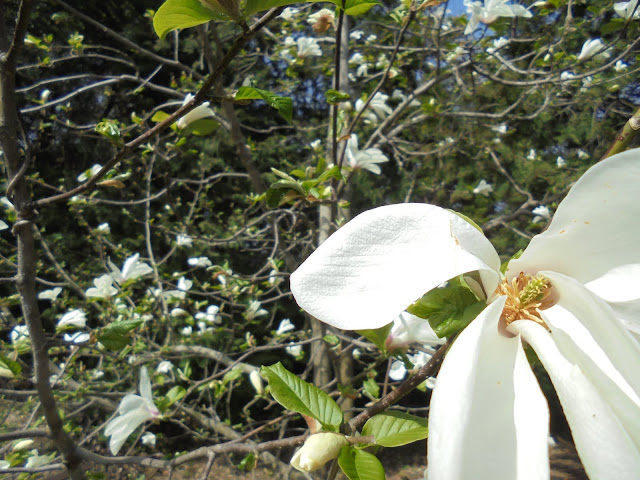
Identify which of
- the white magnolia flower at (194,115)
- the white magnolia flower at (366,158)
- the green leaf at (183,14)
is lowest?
the white magnolia flower at (366,158)

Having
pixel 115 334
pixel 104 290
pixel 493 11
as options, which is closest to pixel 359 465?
pixel 115 334

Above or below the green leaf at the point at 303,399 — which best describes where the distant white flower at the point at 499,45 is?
above

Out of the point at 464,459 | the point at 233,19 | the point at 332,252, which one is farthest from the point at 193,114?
the point at 464,459

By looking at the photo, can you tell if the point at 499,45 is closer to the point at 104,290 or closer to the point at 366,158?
the point at 366,158

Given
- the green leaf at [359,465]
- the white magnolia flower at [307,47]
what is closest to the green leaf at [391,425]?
the green leaf at [359,465]

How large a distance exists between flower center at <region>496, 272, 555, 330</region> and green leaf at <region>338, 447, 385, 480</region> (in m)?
0.19

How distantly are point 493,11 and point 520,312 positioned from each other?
5.64 ft

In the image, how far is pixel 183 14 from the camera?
1.42ft

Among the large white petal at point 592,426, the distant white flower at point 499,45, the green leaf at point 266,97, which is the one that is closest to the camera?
the large white petal at point 592,426

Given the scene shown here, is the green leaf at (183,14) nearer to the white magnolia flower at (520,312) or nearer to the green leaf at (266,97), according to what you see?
the green leaf at (266,97)

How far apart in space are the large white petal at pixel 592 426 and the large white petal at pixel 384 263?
8 centimetres

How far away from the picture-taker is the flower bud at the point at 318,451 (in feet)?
1.25

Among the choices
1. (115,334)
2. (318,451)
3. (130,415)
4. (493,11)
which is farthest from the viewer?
(493,11)

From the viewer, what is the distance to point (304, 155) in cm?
464
